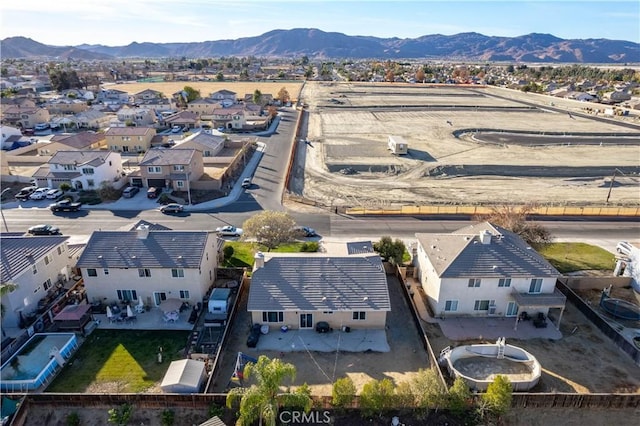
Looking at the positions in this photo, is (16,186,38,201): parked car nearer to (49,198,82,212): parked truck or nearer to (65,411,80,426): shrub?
(49,198,82,212): parked truck

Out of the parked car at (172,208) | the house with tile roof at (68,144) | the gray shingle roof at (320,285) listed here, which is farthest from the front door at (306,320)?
the house with tile roof at (68,144)

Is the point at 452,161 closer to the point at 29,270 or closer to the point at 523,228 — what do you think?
the point at 523,228

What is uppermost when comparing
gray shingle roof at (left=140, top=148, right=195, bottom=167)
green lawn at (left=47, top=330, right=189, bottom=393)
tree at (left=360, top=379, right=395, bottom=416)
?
gray shingle roof at (left=140, top=148, right=195, bottom=167)

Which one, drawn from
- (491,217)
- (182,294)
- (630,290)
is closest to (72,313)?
(182,294)

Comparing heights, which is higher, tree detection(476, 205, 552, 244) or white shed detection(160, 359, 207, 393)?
tree detection(476, 205, 552, 244)

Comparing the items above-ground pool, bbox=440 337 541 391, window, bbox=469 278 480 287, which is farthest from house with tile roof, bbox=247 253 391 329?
window, bbox=469 278 480 287

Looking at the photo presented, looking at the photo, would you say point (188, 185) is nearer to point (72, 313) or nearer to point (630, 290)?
point (72, 313)

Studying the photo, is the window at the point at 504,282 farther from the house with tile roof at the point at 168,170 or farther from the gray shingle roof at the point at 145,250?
the house with tile roof at the point at 168,170
